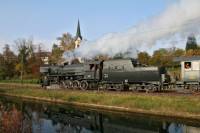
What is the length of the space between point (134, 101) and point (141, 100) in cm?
80

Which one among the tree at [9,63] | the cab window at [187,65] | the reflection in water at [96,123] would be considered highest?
the tree at [9,63]

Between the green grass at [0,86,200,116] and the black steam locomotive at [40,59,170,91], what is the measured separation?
273cm

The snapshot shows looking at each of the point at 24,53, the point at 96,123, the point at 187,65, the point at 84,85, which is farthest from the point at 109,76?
the point at 24,53

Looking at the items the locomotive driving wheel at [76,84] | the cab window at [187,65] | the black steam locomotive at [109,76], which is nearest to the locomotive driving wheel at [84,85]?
the black steam locomotive at [109,76]

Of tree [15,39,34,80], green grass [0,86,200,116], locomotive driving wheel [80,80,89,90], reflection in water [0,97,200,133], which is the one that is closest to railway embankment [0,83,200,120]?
green grass [0,86,200,116]

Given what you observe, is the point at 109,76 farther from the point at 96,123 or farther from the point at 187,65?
the point at 96,123

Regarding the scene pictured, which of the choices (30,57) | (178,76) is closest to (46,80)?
(178,76)

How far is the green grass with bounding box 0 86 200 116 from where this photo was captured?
96.1ft

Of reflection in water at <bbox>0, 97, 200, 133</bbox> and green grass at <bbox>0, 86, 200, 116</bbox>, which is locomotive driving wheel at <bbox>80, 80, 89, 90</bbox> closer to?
green grass at <bbox>0, 86, 200, 116</bbox>

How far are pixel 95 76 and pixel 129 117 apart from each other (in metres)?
12.5

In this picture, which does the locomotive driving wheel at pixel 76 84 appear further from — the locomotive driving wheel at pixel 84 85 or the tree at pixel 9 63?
the tree at pixel 9 63

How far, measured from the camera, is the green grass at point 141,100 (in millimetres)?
29286

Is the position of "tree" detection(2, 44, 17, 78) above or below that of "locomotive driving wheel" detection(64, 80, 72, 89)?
above

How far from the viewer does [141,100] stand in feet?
109
